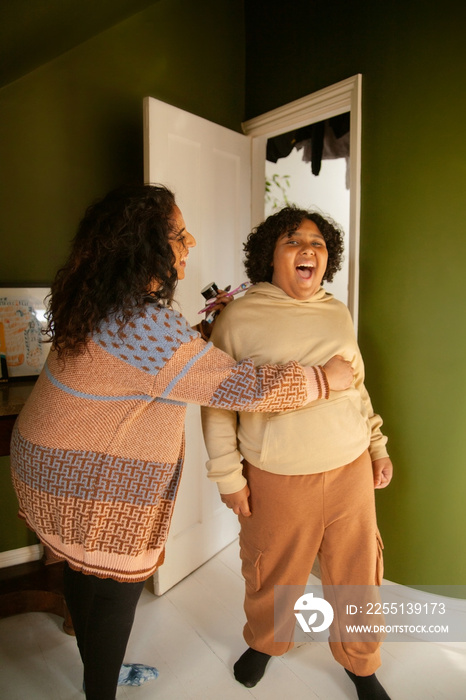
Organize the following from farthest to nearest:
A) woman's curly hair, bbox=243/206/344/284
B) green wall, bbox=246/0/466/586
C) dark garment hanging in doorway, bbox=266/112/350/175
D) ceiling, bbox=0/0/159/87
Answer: dark garment hanging in doorway, bbox=266/112/350/175 < green wall, bbox=246/0/466/586 < woman's curly hair, bbox=243/206/344/284 < ceiling, bbox=0/0/159/87

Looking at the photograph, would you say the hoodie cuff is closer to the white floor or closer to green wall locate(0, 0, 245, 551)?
the white floor

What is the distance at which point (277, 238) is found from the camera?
158 centimetres

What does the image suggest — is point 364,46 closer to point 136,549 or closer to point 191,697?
point 136,549

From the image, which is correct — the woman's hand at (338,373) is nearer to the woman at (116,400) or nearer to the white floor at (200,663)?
the woman at (116,400)

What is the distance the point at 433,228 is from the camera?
177 cm

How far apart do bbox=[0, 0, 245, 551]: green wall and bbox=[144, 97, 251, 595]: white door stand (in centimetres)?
27

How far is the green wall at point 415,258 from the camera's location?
1.72 meters

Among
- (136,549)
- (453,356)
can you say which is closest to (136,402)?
(136,549)

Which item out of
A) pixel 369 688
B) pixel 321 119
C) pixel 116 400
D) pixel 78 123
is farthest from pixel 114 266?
pixel 321 119

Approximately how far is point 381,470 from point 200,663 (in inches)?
36.1

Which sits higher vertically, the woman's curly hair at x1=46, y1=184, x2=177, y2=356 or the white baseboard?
the woman's curly hair at x1=46, y1=184, x2=177, y2=356

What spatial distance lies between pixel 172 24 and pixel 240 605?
2.62 m

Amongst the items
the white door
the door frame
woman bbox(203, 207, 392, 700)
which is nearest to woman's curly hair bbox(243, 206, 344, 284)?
woman bbox(203, 207, 392, 700)

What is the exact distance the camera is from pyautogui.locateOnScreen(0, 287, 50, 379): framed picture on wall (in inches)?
78.2
